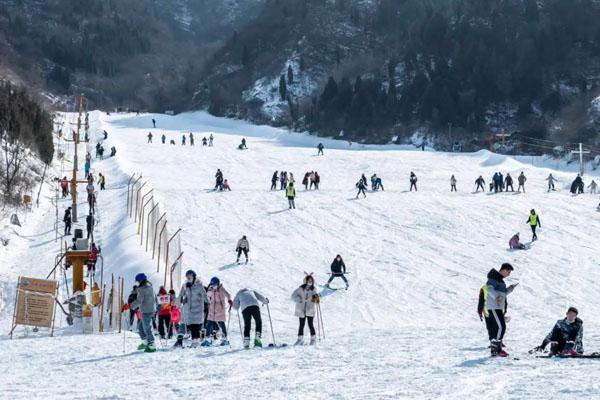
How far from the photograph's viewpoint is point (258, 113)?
385 ft

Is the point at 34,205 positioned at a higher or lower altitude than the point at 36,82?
lower

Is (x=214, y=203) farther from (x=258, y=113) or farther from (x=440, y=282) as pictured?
(x=258, y=113)

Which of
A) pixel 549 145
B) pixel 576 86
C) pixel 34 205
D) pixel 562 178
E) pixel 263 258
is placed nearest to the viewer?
pixel 263 258

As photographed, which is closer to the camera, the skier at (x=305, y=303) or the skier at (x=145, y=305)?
the skier at (x=145, y=305)

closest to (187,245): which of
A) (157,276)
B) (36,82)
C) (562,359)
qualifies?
(157,276)

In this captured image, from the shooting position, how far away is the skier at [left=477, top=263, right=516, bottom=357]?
37.5 ft

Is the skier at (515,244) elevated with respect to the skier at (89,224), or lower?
lower

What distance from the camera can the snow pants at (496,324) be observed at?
1143cm

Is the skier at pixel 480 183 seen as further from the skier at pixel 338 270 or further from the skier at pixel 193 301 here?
the skier at pixel 193 301

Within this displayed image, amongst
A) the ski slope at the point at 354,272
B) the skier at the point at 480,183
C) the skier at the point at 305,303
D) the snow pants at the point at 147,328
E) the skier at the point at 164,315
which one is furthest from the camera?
the skier at the point at 480,183

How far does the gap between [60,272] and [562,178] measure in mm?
28482

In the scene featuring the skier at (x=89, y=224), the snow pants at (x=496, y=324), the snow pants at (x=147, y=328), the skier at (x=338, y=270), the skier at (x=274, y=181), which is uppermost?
the skier at (x=274, y=181)

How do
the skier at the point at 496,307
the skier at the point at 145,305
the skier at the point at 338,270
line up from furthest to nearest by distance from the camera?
the skier at the point at 338,270, the skier at the point at 145,305, the skier at the point at 496,307

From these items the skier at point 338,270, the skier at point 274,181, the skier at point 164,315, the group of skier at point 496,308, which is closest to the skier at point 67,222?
the skier at point 274,181
